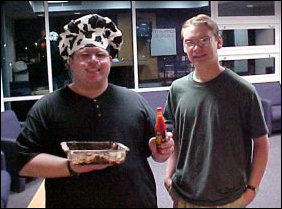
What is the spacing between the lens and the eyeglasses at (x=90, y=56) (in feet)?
1.65

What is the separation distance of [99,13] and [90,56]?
8.3 inches

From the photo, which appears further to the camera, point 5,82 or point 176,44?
point 5,82

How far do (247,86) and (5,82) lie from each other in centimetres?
64

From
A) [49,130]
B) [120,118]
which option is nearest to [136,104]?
[120,118]

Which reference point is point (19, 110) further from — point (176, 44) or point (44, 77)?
point (176, 44)

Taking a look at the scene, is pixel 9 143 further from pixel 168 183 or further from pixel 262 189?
pixel 262 189

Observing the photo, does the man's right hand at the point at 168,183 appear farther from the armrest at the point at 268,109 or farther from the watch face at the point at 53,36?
the watch face at the point at 53,36

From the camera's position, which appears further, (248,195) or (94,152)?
(248,195)

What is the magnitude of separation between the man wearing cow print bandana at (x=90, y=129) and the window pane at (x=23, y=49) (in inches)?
12.5

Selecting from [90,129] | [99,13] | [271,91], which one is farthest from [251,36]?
[90,129]

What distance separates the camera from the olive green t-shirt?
2.03ft

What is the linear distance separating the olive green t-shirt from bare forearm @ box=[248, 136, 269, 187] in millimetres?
16

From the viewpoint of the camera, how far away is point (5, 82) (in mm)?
858

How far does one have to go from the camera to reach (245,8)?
0.75m
